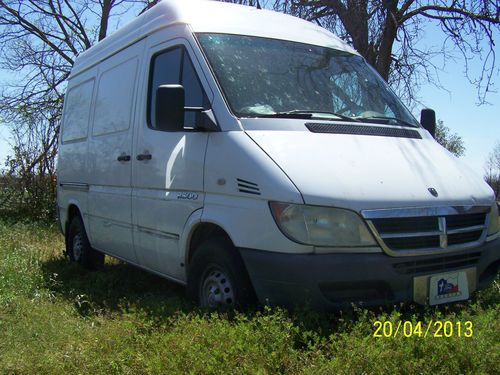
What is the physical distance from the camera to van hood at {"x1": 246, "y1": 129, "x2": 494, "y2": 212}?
329 centimetres

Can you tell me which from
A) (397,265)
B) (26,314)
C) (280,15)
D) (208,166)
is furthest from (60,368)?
(280,15)

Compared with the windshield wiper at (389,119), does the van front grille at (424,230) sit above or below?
below

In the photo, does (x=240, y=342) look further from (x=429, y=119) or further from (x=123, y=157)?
(x=429, y=119)

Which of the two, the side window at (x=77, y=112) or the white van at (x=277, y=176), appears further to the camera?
the side window at (x=77, y=112)

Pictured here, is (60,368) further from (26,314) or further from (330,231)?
(330,231)

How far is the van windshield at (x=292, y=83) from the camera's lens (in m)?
4.04

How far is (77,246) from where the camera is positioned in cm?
720

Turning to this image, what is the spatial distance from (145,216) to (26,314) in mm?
1303

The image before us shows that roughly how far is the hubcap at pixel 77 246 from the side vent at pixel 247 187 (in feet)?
13.5

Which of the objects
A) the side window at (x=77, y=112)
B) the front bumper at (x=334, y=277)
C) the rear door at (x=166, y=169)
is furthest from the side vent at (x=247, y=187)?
the side window at (x=77, y=112)

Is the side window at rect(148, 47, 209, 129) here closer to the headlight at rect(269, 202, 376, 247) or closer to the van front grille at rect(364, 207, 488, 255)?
the headlight at rect(269, 202, 376, 247)

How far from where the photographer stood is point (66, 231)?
296 inches
